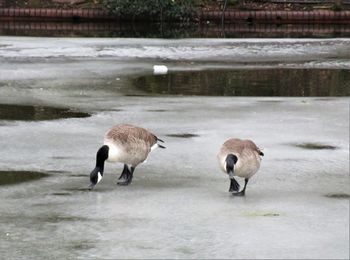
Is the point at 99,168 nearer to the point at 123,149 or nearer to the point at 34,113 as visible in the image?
the point at 123,149

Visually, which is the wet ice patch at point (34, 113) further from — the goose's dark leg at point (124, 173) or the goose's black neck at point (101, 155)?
the goose's black neck at point (101, 155)

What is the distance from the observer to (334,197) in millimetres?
5824

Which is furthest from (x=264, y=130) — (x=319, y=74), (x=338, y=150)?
(x=319, y=74)

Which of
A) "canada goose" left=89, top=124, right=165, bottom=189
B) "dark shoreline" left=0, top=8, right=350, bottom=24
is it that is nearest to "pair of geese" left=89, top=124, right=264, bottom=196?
"canada goose" left=89, top=124, right=165, bottom=189

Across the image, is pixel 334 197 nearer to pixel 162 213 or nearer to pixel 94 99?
pixel 162 213

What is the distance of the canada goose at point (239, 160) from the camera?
5758 millimetres

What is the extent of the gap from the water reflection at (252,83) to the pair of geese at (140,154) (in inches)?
181

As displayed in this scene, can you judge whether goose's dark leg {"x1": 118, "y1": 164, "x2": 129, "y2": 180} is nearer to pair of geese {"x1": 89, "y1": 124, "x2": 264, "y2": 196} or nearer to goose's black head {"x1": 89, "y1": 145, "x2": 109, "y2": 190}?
pair of geese {"x1": 89, "y1": 124, "x2": 264, "y2": 196}

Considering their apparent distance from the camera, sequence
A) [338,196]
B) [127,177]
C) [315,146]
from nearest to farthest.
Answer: [338,196], [127,177], [315,146]

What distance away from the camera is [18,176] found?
6.57 m

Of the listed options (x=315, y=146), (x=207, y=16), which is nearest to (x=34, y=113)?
(x=315, y=146)

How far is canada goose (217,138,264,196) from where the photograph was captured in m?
5.76

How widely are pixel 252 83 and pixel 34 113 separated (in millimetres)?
3590

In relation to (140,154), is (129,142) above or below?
above
